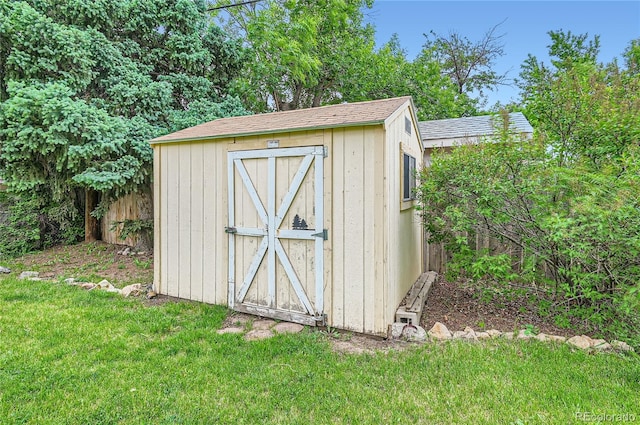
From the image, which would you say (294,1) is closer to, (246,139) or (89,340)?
(246,139)

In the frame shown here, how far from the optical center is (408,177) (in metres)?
4.24

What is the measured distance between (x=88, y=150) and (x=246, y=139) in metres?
2.94

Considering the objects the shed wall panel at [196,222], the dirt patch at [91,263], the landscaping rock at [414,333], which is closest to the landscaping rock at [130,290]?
the dirt patch at [91,263]

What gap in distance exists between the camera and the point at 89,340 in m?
3.22

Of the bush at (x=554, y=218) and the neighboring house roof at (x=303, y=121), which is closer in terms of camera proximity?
the bush at (x=554, y=218)

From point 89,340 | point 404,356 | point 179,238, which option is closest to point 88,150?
point 179,238

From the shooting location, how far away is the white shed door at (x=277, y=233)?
3.56 m

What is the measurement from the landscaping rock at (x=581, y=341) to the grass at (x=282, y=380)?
16cm

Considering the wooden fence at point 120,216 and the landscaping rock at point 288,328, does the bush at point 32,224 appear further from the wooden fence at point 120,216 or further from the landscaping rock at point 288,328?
the landscaping rock at point 288,328

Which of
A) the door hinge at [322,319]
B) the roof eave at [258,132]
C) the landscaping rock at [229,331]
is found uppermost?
the roof eave at [258,132]

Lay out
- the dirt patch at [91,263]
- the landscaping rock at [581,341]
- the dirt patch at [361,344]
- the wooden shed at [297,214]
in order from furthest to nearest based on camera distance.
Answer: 1. the dirt patch at [91,263]
2. the wooden shed at [297,214]
3. the dirt patch at [361,344]
4. the landscaping rock at [581,341]

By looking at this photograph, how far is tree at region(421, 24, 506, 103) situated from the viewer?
14430 millimetres

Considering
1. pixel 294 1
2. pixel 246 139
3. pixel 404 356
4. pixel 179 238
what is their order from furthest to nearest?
1. pixel 294 1
2. pixel 179 238
3. pixel 246 139
4. pixel 404 356

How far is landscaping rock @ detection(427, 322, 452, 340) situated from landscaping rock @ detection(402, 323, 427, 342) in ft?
0.31
